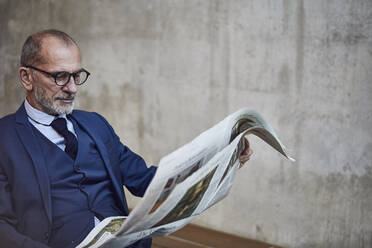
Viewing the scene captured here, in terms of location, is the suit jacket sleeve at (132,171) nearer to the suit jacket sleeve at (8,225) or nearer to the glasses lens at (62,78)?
the glasses lens at (62,78)

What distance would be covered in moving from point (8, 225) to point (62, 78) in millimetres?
457

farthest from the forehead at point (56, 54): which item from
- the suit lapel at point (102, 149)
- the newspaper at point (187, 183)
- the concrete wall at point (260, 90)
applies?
the concrete wall at point (260, 90)

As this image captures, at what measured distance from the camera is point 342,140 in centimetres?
240

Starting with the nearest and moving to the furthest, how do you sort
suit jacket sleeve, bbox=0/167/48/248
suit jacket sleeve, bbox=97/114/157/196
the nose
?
suit jacket sleeve, bbox=0/167/48/248, the nose, suit jacket sleeve, bbox=97/114/157/196

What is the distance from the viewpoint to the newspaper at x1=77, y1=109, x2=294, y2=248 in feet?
3.70

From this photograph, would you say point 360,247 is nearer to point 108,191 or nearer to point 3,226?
point 108,191

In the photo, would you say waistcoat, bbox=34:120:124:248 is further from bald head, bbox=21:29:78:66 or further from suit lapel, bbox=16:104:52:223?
bald head, bbox=21:29:78:66

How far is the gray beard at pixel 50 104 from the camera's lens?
1.55 metres

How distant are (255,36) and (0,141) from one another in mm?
1529

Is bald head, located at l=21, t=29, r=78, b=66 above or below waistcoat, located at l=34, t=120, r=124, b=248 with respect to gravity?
above

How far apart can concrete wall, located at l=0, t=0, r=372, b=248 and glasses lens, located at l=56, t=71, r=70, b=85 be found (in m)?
1.32

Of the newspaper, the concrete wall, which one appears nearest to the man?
the newspaper

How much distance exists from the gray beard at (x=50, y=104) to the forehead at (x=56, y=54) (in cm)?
9

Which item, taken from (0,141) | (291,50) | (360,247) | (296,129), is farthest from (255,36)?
(0,141)
